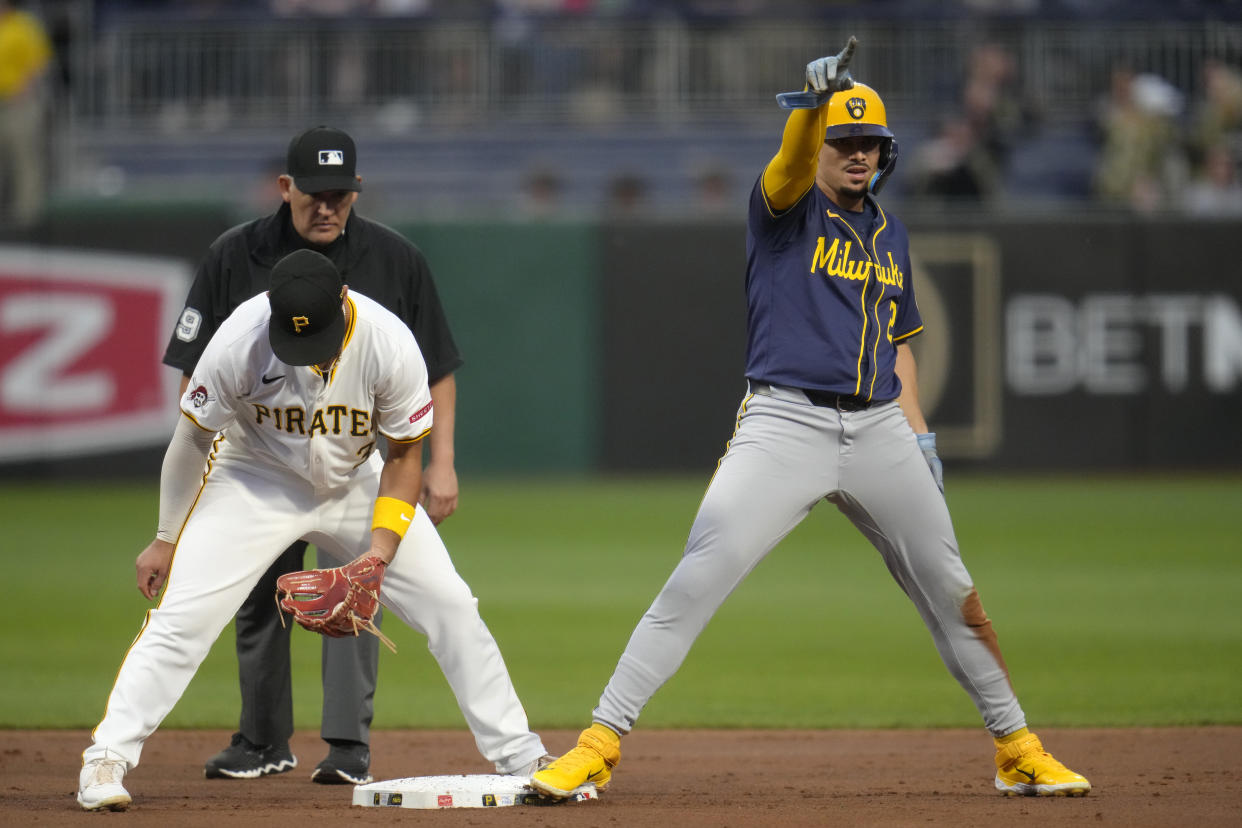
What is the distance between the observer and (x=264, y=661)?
18.5 feet

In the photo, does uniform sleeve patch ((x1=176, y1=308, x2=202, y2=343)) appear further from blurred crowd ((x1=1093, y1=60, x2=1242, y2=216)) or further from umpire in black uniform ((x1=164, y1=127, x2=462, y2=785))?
blurred crowd ((x1=1093, y1=60, x2=1242, y2=216))

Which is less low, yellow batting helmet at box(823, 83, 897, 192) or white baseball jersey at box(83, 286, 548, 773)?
yellow batting helmet at box(823, 83, 897, 192)

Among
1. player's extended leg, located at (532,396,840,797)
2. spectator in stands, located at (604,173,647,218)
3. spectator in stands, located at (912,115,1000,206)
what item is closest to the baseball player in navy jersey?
player's extended leg, located at (532,396,840,797)

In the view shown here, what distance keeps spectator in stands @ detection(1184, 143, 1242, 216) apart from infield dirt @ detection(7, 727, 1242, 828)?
10.9 meters

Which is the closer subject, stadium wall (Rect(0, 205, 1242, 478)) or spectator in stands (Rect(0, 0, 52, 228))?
stadium wall (Rect(0, 205, 1242, 478))

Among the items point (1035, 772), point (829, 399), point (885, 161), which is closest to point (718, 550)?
point (829, 399)

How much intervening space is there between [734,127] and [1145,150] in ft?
14.0

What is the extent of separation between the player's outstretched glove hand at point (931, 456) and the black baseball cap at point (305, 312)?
1.85 m

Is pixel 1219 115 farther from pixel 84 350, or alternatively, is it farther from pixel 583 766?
pixel 583 766

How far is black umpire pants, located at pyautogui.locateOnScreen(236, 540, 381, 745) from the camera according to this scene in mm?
5531

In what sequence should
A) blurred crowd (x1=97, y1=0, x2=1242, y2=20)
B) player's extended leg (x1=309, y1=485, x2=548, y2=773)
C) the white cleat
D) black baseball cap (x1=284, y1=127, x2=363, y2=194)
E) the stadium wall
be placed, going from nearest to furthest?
the white cleat → player's extended leg (x1=309, y1=485, x2=548, y2=773) → black baseball cap (x1=284, y1=127, x2=363, y2=194) → the stadium wall → blurred crowd (x1=97, y1=0, x2=1242, y2=20)

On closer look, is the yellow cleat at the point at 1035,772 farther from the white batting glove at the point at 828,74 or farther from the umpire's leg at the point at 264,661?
the umpire's leg at the point at 264,661

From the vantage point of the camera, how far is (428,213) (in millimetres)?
16812

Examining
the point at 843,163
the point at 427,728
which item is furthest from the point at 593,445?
the point at 843,163
